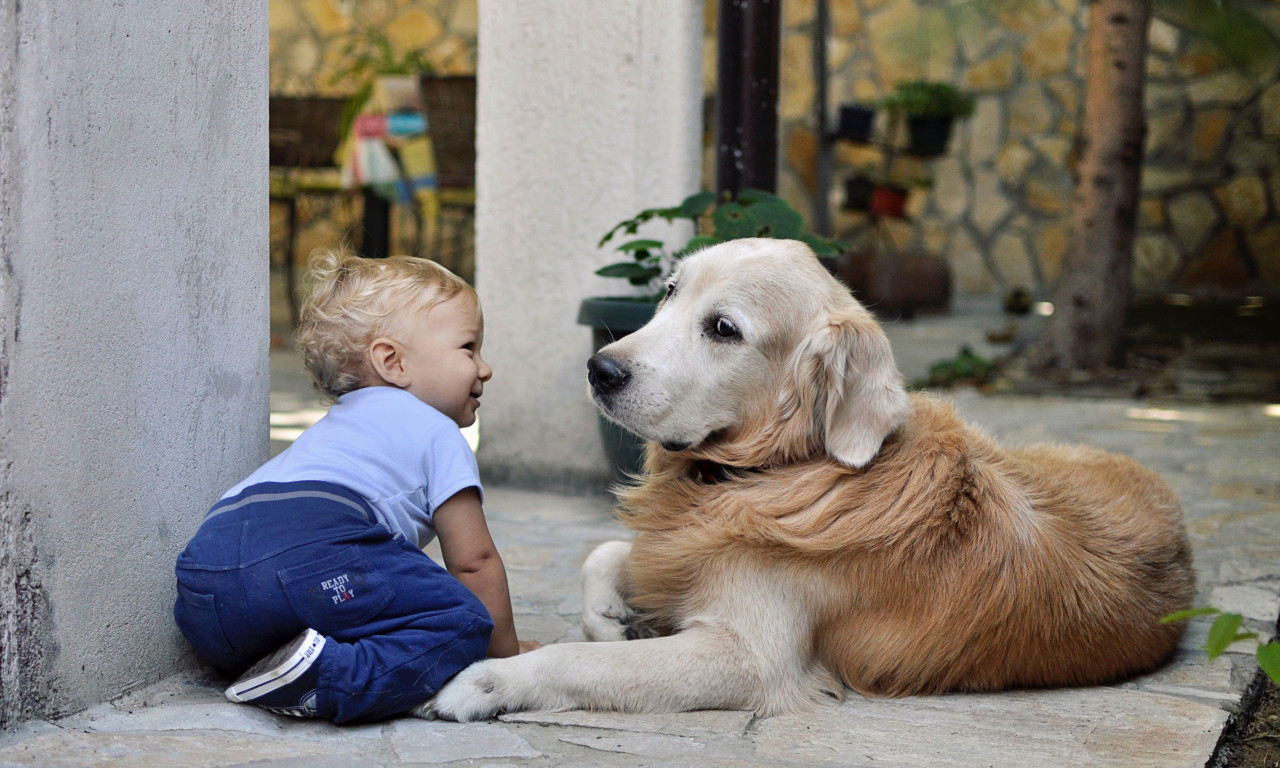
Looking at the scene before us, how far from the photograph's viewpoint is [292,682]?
201cm

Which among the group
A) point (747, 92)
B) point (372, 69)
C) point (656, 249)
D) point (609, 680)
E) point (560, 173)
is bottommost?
point (609, 680)

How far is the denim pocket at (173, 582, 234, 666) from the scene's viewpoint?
2100 millimetres

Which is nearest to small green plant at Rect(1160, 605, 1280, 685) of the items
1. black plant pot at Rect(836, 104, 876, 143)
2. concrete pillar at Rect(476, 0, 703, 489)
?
concrete pillar at Rect(476, 0, 703, 489)

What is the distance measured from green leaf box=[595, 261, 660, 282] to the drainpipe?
0.56m

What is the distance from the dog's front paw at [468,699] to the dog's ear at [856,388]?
0.82 m

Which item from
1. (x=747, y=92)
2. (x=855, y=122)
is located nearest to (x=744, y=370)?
(x=747, y=92)

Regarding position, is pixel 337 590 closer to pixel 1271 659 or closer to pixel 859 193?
pixel 1271 659

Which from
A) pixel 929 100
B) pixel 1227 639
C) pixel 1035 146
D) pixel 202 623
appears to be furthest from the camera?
pixel 1035 146

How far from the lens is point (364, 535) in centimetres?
212

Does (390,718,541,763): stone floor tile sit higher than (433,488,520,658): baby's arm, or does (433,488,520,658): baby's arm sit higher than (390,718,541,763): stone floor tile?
(433,488,520,658): baby's arm

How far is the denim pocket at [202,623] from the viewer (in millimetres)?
2100

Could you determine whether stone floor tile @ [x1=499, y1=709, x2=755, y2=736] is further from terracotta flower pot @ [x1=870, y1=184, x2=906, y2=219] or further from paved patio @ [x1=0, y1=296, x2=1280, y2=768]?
terracotta flower pot @ [x1=870, y1=184, x2=906, y2=219]

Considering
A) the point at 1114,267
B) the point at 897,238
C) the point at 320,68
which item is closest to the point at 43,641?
the point at 1114,267

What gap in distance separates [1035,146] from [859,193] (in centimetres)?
159
